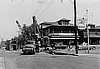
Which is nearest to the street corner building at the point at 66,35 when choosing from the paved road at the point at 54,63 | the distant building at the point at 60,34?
the distant building at the point at 60,34

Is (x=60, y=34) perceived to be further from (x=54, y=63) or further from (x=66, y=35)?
Answer: (x=54, y=63)

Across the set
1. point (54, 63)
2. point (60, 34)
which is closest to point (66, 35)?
point (60, 34)

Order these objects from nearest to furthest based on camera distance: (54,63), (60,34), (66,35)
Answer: (54,63) < (60,34) < (66,35)

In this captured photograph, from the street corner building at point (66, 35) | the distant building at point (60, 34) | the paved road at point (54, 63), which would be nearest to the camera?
the paved road at point (54, 63)

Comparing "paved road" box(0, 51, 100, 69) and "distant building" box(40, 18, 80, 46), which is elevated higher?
"distant building" box(40, 18, 80, 46)

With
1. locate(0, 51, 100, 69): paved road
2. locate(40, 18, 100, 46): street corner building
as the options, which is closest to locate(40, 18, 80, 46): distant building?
locate(40, 18, 100, 46): street corner building

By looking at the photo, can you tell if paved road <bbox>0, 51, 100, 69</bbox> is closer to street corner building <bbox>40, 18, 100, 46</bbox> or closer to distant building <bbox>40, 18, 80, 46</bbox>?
distant building <bbox>40, 18, 80, 46</bbox>

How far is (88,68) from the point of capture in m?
16.9

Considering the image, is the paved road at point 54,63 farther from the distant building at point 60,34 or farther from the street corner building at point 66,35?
the street corner building at point 66,35

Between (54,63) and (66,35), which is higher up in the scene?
(66,35)

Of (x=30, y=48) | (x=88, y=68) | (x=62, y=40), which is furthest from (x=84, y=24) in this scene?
(x=62, y=40)

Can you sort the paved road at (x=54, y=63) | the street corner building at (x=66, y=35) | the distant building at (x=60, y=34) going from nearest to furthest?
the paved road at (x=54, y=63) → the distant building at (x=60, y=34) → the street corner building at (x=66, y=35)

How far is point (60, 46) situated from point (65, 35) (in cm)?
1218

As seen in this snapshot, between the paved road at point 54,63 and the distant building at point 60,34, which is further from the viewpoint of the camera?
the distant building at point 60,34
